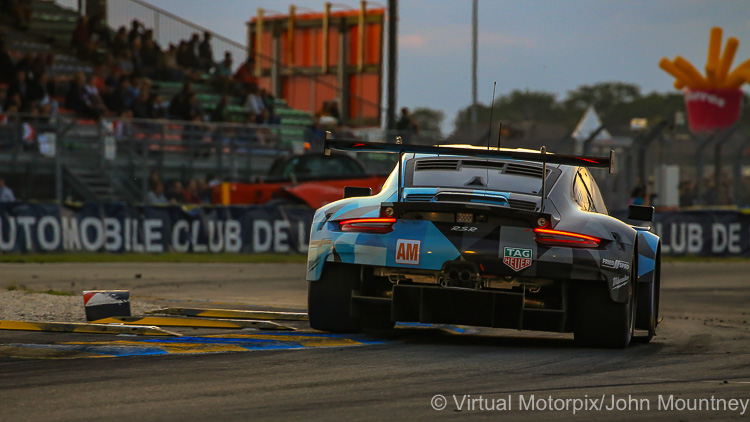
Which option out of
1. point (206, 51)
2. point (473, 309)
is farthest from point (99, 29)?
point (473, 309)

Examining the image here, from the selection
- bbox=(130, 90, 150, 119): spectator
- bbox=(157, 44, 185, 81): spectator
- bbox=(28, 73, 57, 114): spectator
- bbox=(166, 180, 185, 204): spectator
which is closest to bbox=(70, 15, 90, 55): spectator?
bbox=(157, 44, 185, 81): spectator

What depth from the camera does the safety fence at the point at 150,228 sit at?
20.8 meters

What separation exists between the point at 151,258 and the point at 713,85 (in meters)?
32.2

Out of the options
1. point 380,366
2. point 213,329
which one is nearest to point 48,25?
point 213,329

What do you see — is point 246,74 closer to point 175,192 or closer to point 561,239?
point 175,192

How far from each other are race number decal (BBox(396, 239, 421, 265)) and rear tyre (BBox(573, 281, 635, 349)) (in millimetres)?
1158

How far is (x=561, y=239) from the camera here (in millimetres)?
7762

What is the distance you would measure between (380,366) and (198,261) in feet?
46.3

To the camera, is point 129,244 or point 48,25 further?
point 48,25

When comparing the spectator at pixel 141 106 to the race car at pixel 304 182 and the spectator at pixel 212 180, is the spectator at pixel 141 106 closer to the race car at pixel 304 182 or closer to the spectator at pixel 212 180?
the spectator at pixel 212 180

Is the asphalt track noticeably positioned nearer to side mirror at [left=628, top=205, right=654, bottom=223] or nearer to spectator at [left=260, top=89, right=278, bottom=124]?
side mirror at [left=628, top=205, right=654, bottom=223]

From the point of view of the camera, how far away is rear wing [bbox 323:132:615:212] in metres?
7.70

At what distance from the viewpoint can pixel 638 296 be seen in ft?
29.2

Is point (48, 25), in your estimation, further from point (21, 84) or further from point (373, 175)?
point (373, 175)
